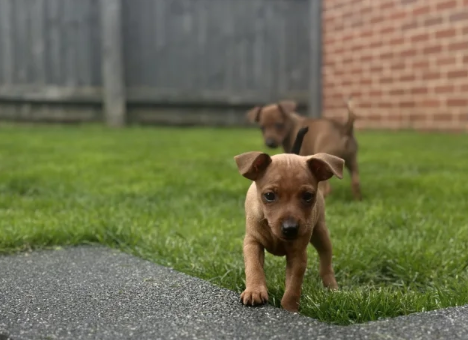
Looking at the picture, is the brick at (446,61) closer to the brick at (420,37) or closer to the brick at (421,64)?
the brick at (421,64)

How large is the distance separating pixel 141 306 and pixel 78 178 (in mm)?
3098

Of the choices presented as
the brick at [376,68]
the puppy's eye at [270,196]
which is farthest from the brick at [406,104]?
the puppy's eye at [270,196]

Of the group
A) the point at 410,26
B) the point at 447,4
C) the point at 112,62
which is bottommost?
the point at 112,62

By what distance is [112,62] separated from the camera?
1023cm

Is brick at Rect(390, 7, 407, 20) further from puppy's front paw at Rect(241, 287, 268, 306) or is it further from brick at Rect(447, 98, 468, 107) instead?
puppy's front paw at Rect(241, 287, 268, 306)

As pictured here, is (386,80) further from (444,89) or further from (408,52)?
(444,89)

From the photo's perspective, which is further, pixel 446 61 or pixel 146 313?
pixel 446 61

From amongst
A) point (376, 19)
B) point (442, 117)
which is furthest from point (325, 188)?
point (376, 19)

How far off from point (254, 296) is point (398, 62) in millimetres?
7871

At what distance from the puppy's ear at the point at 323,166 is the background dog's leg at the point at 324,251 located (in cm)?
29

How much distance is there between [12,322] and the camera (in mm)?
1910

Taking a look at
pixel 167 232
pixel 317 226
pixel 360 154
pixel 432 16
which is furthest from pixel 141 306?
pixel 432 16

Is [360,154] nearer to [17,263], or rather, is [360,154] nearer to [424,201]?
[424,201]

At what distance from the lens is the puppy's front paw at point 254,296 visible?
2041 millimetres
